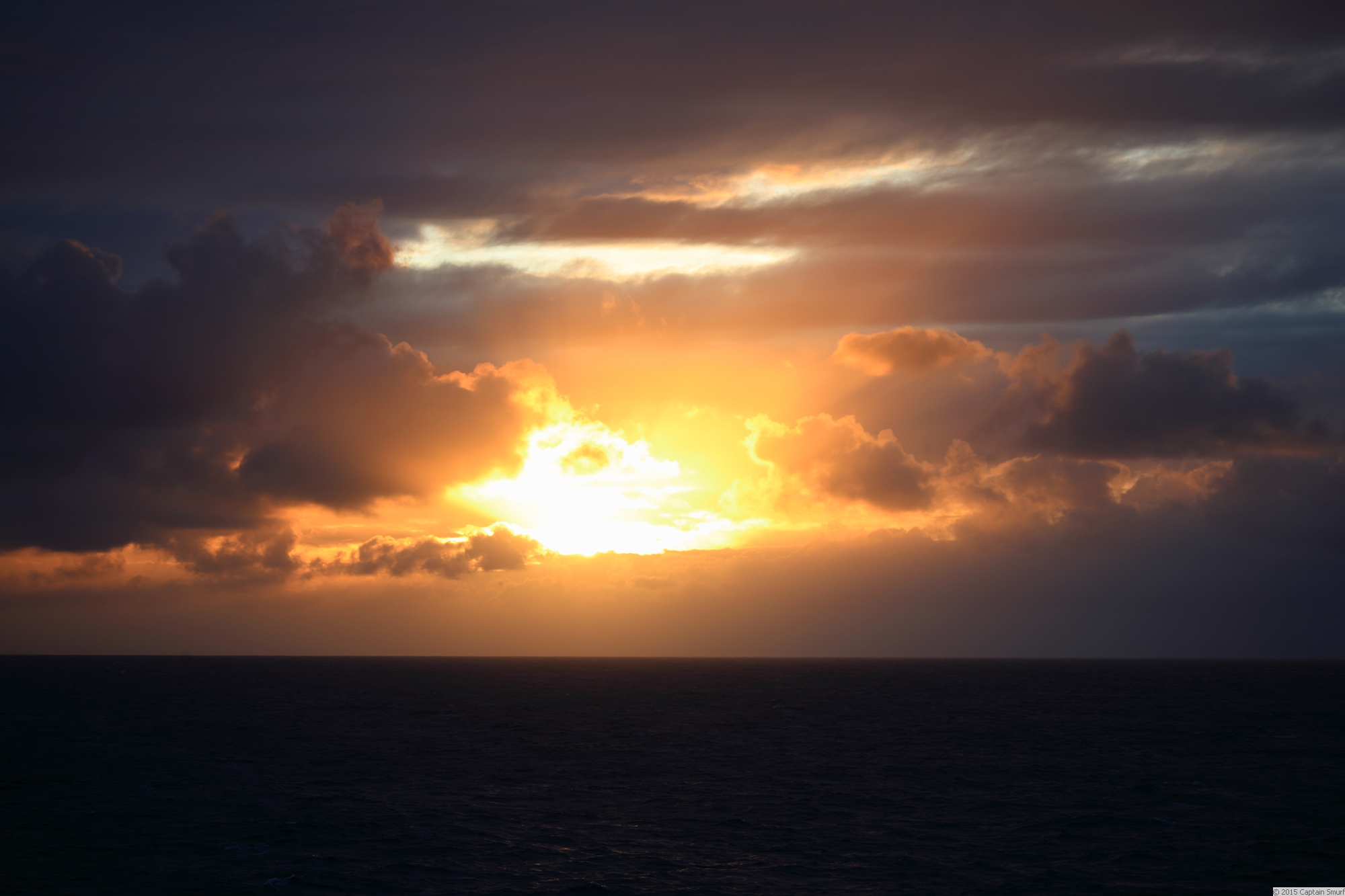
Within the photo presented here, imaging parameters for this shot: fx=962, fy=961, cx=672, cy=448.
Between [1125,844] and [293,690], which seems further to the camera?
[293,690]

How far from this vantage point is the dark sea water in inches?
1914

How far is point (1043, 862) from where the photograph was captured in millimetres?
51125

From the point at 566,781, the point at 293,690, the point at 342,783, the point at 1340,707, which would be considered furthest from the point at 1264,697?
the point at 293,690

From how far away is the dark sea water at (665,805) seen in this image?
48625 millimetres

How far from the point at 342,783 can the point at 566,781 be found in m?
17.2

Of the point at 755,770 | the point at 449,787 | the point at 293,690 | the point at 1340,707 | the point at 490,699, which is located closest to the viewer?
the point at 449,787

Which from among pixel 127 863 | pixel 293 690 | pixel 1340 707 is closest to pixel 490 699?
pixel 293 690

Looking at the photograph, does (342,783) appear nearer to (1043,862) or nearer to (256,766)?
(256,766)

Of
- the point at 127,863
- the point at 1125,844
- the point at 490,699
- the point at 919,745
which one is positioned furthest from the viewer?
A: the point at 490,699

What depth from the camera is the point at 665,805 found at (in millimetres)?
66812

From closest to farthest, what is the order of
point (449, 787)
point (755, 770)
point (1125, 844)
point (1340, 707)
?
point (1125, 844)
point (449, 787)
point (755, 770)
point (1340, 707)

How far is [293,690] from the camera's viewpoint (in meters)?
185

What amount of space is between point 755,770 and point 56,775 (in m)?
55.3

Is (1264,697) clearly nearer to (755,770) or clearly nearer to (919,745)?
(919,745)
